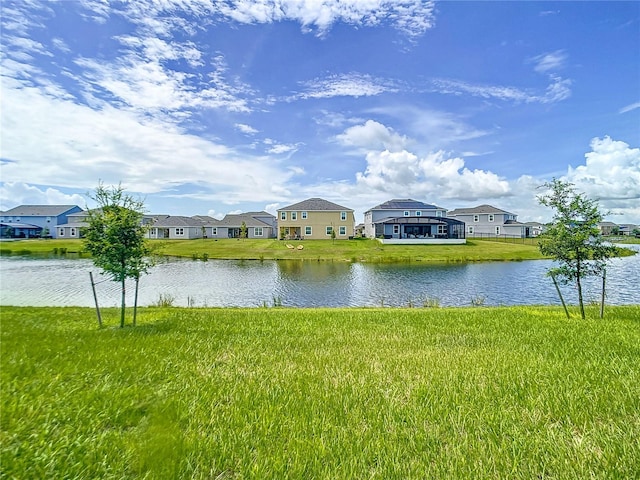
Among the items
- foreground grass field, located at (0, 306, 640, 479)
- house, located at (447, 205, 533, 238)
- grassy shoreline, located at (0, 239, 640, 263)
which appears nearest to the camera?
foreground grass field, located at (0, 306, 640, 479)

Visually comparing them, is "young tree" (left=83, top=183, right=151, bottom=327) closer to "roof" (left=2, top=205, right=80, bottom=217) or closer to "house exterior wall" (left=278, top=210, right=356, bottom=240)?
"house exterior wall" (left=278, top=210, right=356, bottom=240)

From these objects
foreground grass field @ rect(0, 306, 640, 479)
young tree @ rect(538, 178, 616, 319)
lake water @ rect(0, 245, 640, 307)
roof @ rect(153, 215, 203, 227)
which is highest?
roof @ rect(153, 215, 203, 227)

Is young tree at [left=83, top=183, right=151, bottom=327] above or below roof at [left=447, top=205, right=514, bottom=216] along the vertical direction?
below

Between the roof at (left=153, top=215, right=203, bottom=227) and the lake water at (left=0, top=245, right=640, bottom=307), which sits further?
the roof at (left=153, top=215, right=203, bottom=227)

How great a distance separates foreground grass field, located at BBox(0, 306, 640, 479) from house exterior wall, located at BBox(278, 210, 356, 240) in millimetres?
54450

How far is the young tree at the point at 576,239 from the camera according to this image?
10.6 m

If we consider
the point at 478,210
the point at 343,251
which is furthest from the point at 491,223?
the point at 343,251

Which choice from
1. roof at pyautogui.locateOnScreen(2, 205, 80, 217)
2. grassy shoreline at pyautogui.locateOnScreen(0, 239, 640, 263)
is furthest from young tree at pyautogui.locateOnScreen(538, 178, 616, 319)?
roof at pyautogui.locateOnScreen(2, 205, 80, 217)

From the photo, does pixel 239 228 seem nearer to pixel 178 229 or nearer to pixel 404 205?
pixel 178 229

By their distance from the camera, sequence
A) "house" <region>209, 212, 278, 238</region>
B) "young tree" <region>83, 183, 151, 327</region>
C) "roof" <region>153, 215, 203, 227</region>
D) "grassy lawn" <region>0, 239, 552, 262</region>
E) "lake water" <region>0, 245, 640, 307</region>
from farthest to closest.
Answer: "house" <region>209, 212, 278, 238</region> < "roof" <region>153, 215, 203, 227</region> < "grassy lawn" <region>0, 239, 552, 262</region> < "lake water" <region>0, 245, 640, 307</region> < "young tree" <region>83, 183, 151, 327</region>

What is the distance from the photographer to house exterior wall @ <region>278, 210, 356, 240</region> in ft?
203

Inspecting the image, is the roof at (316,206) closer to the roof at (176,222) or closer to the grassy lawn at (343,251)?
the grassy lawn at (343,251)

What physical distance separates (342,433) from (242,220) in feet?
238

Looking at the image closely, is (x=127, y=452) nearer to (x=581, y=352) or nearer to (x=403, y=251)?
(x=581, y=352)
